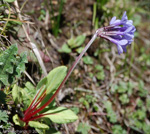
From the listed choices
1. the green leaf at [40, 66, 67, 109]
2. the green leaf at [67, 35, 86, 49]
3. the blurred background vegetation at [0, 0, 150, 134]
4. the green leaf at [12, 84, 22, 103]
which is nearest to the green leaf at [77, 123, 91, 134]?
the blurred background vegetation at [0, 0, 150, 134]

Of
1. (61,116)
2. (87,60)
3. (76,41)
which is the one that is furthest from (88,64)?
(61,116)

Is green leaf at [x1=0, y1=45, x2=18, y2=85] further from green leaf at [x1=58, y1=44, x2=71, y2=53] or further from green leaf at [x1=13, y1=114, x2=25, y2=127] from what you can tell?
green leaf at [x1=58, y1=44, x2=71, y2=53]

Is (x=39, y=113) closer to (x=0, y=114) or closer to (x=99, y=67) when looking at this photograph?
(x=0, y=114)

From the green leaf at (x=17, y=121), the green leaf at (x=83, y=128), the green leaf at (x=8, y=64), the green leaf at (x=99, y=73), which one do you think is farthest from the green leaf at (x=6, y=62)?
the green leaf at (x=99, y=73)

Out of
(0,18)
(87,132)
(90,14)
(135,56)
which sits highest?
(0,18)

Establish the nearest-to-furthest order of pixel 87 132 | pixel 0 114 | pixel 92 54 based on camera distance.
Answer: pixel 0 114 → pixel 87 132 → pixel 92 54

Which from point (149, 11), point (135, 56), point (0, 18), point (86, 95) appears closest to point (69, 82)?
point (86, 95)

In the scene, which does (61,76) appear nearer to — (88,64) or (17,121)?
(17,121)
